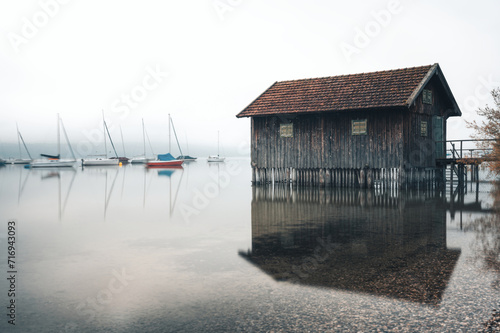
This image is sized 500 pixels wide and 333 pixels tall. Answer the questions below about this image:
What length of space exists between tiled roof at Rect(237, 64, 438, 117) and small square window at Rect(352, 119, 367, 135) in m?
1.20

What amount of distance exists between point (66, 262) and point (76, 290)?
2.24 meters

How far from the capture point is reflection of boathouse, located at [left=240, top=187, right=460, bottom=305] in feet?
23.9

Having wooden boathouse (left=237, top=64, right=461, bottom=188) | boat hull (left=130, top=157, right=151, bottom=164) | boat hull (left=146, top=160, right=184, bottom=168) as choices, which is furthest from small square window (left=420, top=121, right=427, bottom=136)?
boat hull (left=130, top=157, right=151, bottom=164)

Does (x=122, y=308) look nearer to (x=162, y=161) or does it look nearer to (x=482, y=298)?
(x=482, y=298)

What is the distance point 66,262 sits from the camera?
29.7 feet

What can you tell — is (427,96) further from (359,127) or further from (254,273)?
(254,273)

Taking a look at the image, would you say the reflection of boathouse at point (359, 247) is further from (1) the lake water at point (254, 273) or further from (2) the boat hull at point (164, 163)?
(2) the boat hull at point (164, 163)

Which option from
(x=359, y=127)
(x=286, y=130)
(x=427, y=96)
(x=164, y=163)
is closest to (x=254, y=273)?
(x=359, y=127)

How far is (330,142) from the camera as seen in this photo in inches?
A: 1063

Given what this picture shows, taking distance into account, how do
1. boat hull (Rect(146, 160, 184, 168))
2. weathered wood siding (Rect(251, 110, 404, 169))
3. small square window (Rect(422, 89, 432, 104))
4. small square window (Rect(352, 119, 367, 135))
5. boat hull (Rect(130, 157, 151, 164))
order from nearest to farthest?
weathered wood siding (Rect(251, 110, 404, 169)) < small square window (Rect(352, 119, 367, 135)) < small square window (Rect(422, 89, 432, 104)) < boat hull (Rect(146, 160, 184, 168)) < boat hull (Rect(130, 157, 151, 164))

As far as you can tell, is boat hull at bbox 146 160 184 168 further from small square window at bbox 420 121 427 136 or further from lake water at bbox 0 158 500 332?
lake water at bbox 0 158 500 332

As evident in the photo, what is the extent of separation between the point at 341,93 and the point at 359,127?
8.48 feet

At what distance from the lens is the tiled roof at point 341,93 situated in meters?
25.0

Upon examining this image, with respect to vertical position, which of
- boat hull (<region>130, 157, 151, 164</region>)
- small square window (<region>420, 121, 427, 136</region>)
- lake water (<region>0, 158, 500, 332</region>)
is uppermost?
small square window (<region>420, 121, 427, 136</region>)
